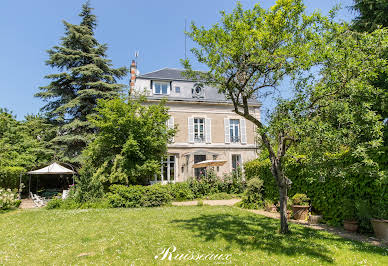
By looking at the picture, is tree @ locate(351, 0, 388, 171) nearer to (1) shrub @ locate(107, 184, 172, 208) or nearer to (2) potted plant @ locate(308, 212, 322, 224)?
(2) potted plant @ locate(308, 212, 322, 224)

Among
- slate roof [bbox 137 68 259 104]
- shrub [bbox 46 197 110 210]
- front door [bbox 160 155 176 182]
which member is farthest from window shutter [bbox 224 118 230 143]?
shrub [bbox 46 197 110 210]

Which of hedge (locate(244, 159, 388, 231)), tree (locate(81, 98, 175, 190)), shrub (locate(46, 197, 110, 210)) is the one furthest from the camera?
tree (locate(81, 98, 175, 190))

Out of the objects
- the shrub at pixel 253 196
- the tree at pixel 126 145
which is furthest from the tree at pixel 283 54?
the tree at pixel 126 145

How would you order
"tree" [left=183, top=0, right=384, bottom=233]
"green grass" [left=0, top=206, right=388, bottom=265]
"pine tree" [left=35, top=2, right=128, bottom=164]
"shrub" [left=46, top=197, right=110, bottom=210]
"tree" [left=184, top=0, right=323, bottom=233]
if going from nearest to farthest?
"green grass" [left=0, top=206, right=388, bottom=265] → "tree" [left=183, top=0, right=384, bottom=233] → "tree" [left=184, top=0, right=323, bottom=233] → "shrub" [left=46, top=197, right=110, bottom=210] → "pine tree" [left=35, top=2, right=128, bottom=164]

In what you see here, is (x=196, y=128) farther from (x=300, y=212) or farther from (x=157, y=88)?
(x=300, y=212)

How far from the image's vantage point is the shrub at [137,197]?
9977 millimetres

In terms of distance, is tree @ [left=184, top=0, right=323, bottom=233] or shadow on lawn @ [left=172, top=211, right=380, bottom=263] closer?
shadow on lawn @ [left=172, top=211, right=380, bottom=263]

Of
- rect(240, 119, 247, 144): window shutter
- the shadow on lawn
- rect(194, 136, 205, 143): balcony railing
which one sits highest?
rect(240, 119, 247, 144): window shutter

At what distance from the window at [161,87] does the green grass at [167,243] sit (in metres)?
12.6

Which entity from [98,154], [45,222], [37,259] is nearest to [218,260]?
[37,259]

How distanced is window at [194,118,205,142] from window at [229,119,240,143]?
2223 millimetres

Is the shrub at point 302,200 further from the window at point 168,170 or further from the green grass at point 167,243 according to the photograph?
the window at point 168,170

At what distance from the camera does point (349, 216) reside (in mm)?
6230

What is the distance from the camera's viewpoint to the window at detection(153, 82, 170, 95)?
18.3 metres
